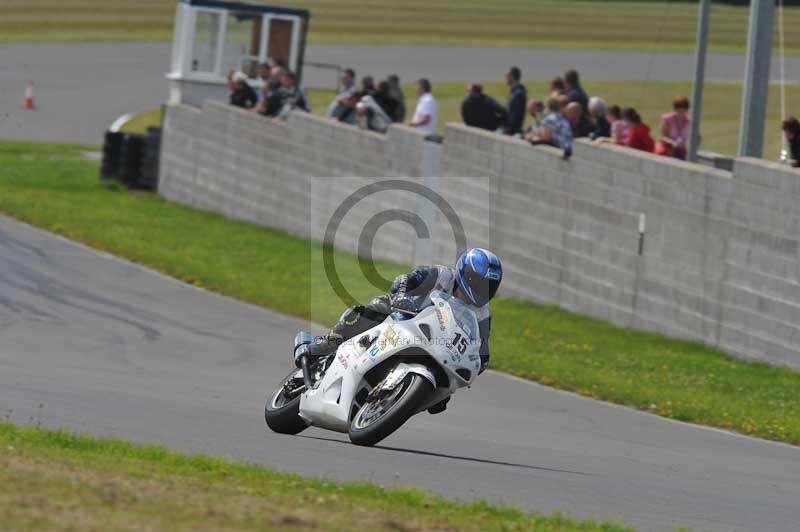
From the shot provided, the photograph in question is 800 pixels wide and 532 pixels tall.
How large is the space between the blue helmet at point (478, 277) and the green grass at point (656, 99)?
23739mm

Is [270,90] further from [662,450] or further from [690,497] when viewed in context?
[690,497]

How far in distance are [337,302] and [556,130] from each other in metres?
3.93

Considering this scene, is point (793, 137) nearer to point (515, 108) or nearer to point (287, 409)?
point (515, 108)

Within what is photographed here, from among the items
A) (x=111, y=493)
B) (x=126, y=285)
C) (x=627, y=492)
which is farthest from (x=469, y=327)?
(x=126, y=285)

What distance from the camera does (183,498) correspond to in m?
7.33

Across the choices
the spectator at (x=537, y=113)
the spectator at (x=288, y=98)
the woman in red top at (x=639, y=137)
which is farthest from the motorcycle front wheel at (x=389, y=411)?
the spectator at (x=288, y=98)

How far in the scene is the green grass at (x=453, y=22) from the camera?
54.6 metres

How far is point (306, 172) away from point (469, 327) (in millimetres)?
16156

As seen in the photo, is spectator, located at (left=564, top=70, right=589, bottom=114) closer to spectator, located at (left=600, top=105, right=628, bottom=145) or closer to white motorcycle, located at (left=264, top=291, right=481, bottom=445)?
spectator, located at (left=600, top=105, right=628, bottom=145)

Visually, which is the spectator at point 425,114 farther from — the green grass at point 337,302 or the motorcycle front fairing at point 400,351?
the motorcycle front fairing at point 400,351

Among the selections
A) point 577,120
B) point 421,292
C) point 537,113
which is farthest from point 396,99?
point 421,292

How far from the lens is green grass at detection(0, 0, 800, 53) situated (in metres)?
54.6

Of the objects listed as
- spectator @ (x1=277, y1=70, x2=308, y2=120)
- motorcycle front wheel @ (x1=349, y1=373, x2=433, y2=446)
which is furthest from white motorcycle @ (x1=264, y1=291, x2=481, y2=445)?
spectator @ (x1=277, y1=70, x2=308, y2=120)

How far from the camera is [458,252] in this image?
2200cm
